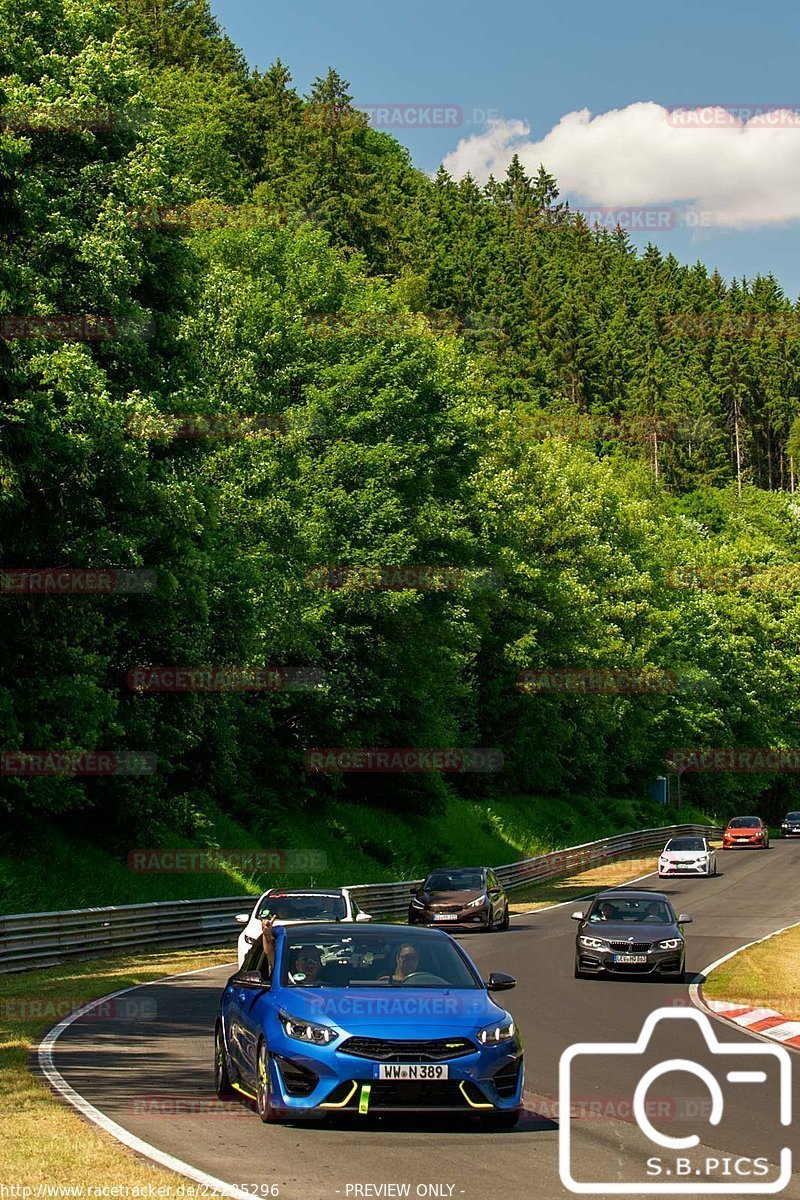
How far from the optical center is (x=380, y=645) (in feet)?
152

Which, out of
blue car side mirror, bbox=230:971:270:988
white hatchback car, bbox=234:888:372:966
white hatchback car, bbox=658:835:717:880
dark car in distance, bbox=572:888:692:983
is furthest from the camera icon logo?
white hatchback car, bbox=658:835:717:880

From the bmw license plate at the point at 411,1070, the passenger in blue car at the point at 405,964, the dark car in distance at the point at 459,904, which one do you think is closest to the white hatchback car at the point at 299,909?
the passenger in blue car at the point at 405,964

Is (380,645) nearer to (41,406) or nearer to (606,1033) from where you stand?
(41,406)

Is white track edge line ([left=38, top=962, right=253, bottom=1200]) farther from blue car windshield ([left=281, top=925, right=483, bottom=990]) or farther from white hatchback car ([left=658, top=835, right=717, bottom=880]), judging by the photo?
white hatchback car ([left=658, top=835, right=717, bottom=880])

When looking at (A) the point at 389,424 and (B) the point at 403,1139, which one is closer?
(B) the point at 403,1139

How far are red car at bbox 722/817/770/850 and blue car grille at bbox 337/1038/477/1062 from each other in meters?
66.0

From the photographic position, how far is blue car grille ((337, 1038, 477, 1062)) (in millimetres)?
10031

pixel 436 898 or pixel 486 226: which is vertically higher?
pixel 486 226

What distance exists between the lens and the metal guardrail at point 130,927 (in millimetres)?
25281

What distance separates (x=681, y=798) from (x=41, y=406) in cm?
7222

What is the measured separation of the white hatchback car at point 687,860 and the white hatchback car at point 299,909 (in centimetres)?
3555

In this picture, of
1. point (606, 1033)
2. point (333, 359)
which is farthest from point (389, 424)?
point (606, 1033)

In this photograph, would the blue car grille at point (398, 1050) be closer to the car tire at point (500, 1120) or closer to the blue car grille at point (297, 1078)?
the blue car grille at point (297, 1078)

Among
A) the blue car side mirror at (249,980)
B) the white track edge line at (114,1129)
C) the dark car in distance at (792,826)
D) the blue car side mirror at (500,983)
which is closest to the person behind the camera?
the white track edge line at (114,1129)
